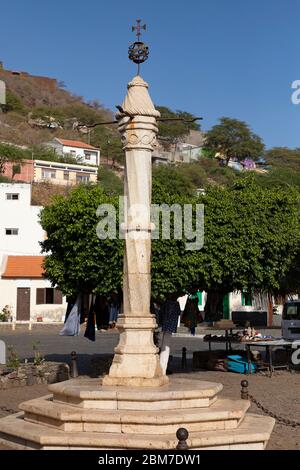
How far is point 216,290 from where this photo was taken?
47.8 feet

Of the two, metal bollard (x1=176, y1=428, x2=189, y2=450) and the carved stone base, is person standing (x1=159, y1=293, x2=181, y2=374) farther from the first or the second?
metal bollard (x1=176, y1=428, x2=189, y2=450)

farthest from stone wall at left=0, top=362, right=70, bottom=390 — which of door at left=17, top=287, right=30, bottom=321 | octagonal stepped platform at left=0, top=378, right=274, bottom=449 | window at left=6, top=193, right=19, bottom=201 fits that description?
window at left=6, top=193, right=19, bottom=201

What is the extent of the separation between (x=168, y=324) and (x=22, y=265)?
22.7m

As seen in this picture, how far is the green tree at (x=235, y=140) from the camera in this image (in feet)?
308

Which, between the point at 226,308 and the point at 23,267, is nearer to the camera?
the point at 23,267

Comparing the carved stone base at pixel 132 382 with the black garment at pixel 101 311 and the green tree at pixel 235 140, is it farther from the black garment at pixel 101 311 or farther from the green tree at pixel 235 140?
the green tree at pixel 235 140

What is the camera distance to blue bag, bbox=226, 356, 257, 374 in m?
16.4

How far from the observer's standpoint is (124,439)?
23.4ft

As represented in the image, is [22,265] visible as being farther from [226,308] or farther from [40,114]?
[40,114]

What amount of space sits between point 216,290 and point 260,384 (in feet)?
7.21

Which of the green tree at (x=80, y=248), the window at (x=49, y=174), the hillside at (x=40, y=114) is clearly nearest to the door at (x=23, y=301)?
the green tree at (x=80, y=248)

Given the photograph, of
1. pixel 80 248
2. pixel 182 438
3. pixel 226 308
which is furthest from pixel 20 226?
pixel 182 438

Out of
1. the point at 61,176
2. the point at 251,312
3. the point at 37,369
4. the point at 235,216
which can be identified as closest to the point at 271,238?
the point at 235,216
